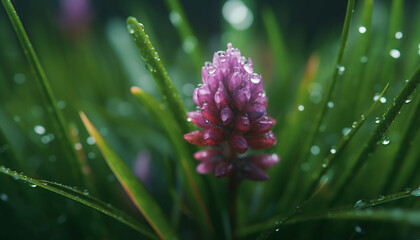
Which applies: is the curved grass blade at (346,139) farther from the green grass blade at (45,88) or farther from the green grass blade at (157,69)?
the green grass blade at (45,88)

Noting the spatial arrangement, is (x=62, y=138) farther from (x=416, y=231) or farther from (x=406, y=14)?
(x=406, y=14)

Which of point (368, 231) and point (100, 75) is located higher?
point (100, 75)

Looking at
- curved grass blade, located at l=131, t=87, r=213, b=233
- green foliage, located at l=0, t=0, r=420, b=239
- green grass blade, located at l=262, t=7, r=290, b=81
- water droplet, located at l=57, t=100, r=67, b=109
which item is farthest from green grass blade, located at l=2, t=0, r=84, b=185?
green grass blade, located at l=262, t=7, r=290, b=81

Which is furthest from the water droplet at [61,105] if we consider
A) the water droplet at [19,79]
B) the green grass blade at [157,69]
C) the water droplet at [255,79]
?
the water droplet at [255,79]

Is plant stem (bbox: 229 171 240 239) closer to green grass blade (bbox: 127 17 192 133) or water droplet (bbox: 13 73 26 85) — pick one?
green grass blade (bbox: 127 17 192 133)

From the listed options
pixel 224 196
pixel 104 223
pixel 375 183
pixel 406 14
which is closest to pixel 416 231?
pixel 375 183

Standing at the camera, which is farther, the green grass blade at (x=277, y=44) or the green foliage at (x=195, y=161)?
the green grass blade at (x=277, y=44)
